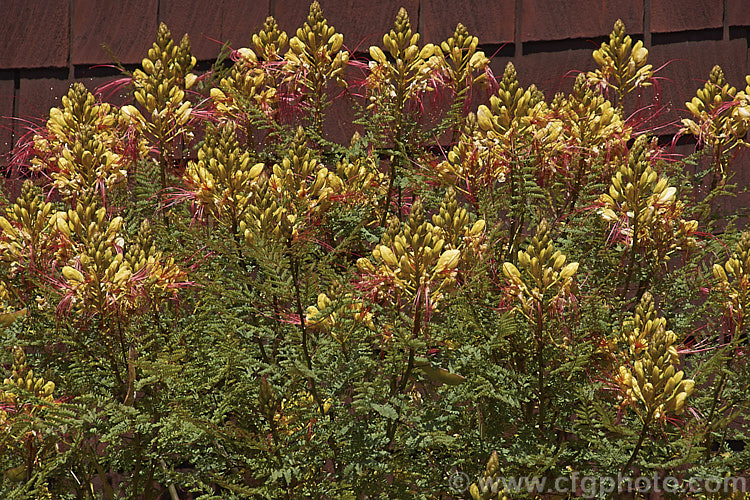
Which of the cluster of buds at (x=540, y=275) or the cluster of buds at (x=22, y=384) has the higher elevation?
the cluster of buds at (x=540, y=275)

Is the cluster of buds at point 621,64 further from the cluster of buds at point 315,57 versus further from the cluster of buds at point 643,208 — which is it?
the cluster of buds at point 315,57

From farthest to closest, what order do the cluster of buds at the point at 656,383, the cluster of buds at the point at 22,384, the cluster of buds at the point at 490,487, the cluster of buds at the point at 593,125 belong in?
the cluster of buds at the point at 593,125, the cluster of buds at the point at 22,384, the cluster of buds at the point at 656,383, the cluster of buds at the point at 490,487

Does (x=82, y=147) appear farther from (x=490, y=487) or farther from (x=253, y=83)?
(x=490, y=487)

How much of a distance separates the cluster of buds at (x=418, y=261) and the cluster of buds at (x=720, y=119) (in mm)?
1253

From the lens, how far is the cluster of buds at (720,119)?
8.95ft

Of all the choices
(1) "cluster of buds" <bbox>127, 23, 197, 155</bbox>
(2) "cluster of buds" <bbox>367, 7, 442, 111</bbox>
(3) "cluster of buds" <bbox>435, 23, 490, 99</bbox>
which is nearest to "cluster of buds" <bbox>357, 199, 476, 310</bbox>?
(2) "cluster of buds" <bbox>367, 7, 442, 111</bbox>

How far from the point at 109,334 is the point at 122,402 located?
221 millimetres

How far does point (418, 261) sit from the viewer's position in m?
1.92

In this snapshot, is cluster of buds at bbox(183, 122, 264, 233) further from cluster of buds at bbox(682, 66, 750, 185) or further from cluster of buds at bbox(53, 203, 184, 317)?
cluster of buds at bbox(682, 66, 750, 185)

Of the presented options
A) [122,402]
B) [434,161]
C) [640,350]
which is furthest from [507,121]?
[122,402]

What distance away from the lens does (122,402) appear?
2.31 m

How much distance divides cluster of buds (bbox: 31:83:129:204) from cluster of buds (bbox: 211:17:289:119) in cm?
35

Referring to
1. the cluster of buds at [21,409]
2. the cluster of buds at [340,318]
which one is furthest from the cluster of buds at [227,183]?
the cluster of buds at [21,409]

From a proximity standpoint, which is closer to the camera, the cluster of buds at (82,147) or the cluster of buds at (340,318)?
the cluster of buds at (340,318)
